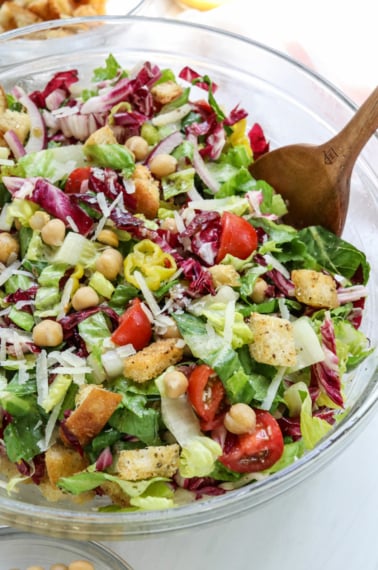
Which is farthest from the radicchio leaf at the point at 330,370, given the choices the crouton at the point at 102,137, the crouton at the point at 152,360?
the crouton at the point at 102,137

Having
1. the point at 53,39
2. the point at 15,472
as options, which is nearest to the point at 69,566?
the point at 15,472

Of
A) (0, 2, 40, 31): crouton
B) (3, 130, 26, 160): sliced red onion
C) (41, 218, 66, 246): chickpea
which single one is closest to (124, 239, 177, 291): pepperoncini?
(41, 218, 66, 246): chickpea

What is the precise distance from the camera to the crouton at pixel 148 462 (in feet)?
7.19

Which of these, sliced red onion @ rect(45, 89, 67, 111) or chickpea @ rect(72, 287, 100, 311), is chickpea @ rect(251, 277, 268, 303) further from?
sliced red onion @ rect(45, 89, 67, 111)

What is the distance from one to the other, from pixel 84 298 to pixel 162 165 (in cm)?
61

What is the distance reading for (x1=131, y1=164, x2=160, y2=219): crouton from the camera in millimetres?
2656

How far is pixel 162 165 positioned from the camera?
9.04ft

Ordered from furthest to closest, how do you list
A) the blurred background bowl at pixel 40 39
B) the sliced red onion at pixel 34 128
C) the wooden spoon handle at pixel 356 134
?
the blurred background bowl at pixel 40 39, the sliced red onion at pixel 34 128, the wooden spoon handle at pixel 356 134

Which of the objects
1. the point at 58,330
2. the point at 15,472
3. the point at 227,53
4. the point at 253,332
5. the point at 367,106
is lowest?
the point at 15,472

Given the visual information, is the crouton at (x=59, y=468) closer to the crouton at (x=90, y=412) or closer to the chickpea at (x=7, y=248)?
the crouton at (x=90, y=412)

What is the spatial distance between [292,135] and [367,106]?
0.71 meters

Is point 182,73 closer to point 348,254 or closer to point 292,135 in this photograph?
point 292,135

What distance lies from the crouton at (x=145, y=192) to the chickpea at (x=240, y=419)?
0.80 m

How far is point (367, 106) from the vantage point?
2.67 m
